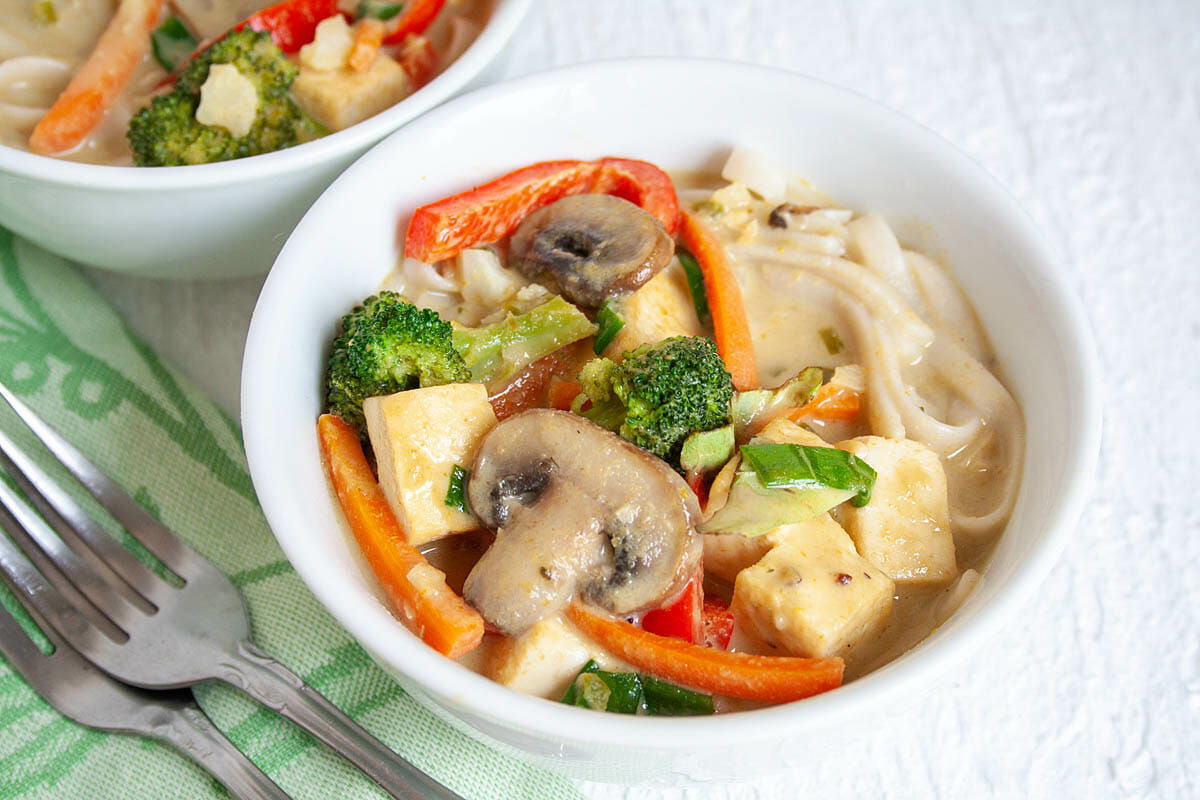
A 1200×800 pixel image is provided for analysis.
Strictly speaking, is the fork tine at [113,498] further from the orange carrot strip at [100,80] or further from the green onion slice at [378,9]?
the green onion slice at [378,9]

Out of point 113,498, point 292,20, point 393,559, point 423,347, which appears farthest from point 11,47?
point 393,559

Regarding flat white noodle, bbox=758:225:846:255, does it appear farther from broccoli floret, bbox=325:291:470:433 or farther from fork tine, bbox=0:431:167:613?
fork tine, bbox=0:431:167:613

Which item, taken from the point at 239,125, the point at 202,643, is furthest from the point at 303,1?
the point at 202,643

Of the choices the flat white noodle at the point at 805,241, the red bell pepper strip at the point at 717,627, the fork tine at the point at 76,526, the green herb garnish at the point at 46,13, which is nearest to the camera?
the red bell pepper strip at the point at 717,627

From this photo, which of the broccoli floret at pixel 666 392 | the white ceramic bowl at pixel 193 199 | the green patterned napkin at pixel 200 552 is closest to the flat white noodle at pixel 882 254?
the broccoli floret at pixel 666 392

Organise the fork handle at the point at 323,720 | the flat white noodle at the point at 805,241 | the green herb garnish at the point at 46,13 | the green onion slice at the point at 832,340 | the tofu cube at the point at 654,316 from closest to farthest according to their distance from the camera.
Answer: the fork handle at the point at 323,720 → the tofu cube at the point at 654,316 → the green onion slice at the point at 832,340 → the flat white noodle at the point at 805,241 → the green herb garnish at the point at 46,13

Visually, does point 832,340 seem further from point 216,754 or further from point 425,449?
point 216,754

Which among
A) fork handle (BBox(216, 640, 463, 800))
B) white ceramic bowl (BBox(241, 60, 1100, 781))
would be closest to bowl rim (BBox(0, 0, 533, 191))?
white ceramic bowl (BBox(241, 60, 1100, 781))
